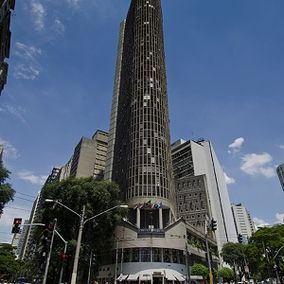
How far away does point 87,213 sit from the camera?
143 ft

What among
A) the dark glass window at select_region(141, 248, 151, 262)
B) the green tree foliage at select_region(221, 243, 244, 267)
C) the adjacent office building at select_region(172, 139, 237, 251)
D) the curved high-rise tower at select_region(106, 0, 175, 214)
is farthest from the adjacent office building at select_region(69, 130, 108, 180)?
the dark glass window at select_region(141, 248, 151, 262)

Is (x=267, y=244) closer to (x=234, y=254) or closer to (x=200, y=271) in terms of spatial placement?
(x=200, y=271)

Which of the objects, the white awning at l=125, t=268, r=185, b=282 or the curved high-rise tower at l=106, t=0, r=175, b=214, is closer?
the white awning at l=125, t=268, r=185, b=282

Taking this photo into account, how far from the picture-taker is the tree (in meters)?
36.3

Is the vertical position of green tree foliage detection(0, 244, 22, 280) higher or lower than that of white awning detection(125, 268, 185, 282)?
higher

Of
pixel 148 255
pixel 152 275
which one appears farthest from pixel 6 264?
pixel 152 275

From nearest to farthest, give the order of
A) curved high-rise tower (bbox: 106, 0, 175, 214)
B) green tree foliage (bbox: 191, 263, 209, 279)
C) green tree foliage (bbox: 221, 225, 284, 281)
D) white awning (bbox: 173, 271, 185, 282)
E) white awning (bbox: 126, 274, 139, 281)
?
1. white awning (bbox: 126, 274, 139, 281)
2. green tree foliage (bbox: 221, 225, 284, 281)
3. white awning (bbox: 173, 271, 185, 282)
4. green tree foliage (bbox: 191, 263, 209, 279)
5. curved high-rise tower (bbox: 106, 0, 175, 214)

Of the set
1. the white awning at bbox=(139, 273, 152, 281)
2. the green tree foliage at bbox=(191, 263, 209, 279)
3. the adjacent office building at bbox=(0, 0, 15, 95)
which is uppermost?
the adjacent office building at bbox=(0, 0, 15, 95)

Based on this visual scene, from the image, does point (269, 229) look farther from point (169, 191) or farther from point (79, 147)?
point (79, 147)

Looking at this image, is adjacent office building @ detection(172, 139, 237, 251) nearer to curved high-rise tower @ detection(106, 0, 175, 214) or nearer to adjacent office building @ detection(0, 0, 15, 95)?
curved high-rise tower @ detection(106, 0, 175, 214)

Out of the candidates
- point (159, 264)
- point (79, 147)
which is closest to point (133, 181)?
point (159, 264)

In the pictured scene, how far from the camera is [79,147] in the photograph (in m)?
129

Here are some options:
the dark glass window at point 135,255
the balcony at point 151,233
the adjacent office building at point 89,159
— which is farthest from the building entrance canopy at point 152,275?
the adjacent office building at point 89,159

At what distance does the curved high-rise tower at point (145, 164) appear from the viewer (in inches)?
2322
